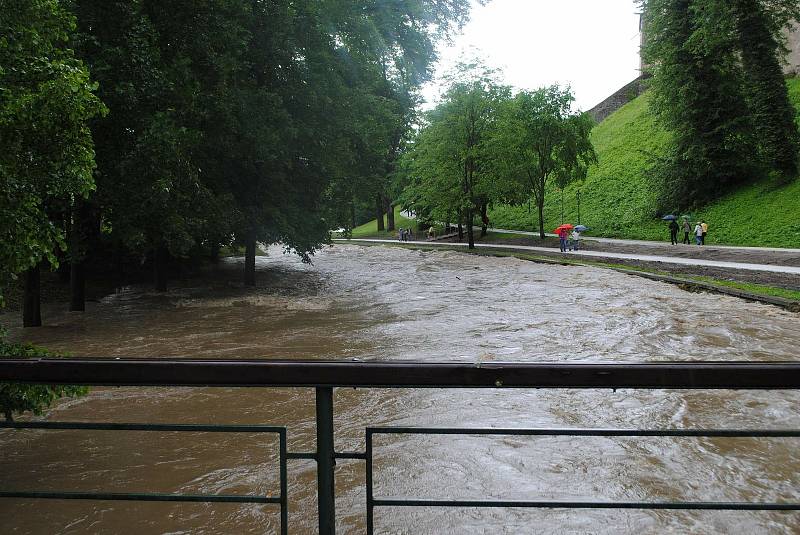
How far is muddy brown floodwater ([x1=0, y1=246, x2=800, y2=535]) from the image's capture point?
4.95 metres

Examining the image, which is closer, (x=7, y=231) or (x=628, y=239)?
(x=7, y=231)

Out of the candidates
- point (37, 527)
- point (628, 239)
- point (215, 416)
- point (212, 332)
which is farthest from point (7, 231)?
point (628, 239)

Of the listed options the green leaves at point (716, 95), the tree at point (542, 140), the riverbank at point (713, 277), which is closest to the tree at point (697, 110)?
the green leaves at point (716, 95)

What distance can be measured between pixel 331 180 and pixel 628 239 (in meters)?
19.2

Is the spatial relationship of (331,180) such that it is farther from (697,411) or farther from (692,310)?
(697,411)

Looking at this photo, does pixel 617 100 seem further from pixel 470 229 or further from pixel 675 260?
pixel 675 260

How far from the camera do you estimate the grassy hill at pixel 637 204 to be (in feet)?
92.6

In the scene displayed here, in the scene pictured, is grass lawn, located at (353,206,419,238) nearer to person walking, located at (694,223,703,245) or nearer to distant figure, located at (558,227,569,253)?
distant figure, located at (558,227,569,253)

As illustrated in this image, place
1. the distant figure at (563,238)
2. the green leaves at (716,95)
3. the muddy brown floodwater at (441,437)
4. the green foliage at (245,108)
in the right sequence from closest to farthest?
1. the muddy brown floodwater at (441,437)
2. the green foliage at (245,108)
3. the green leaves at (716,95)
4. the distant figure at (563,238)

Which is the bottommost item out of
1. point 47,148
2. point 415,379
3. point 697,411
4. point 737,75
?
point 697,411

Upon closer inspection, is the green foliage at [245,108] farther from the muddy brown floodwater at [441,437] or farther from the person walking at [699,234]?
the person walking at [699,234]

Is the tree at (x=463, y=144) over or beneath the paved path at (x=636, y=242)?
over

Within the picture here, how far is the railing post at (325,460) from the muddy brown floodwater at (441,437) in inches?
76.8

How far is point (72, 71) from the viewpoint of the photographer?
6.71 metres
